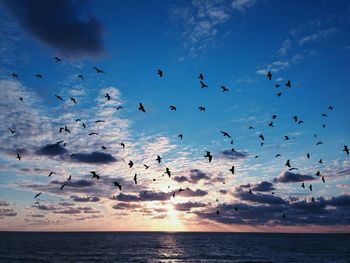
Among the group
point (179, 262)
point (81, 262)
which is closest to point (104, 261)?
point (81, 262)

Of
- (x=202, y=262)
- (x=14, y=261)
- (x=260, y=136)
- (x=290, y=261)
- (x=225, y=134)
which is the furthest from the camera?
(x=290, y=261)

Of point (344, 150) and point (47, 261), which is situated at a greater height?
point (344, 150)

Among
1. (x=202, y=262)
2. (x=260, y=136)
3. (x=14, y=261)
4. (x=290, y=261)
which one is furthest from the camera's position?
(x=290, y=261)

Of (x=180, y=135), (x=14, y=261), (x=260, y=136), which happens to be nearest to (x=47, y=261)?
(x=14, y=261)

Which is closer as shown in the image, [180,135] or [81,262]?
[180,135]

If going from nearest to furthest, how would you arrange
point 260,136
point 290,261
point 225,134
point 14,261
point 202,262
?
point 225,134
point 260,136
point 14,261
point 202,262
point 290,261

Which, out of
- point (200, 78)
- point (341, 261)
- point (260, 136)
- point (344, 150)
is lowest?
point (341, 261)

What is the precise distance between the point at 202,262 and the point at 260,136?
61566 mm

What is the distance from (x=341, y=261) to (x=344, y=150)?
79.8m

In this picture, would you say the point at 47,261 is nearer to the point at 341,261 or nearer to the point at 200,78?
the point at 200,78

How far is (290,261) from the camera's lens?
10662cm

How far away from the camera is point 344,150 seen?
41.8m

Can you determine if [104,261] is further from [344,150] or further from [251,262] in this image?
[344,150]

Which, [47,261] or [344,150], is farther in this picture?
[47,261]
